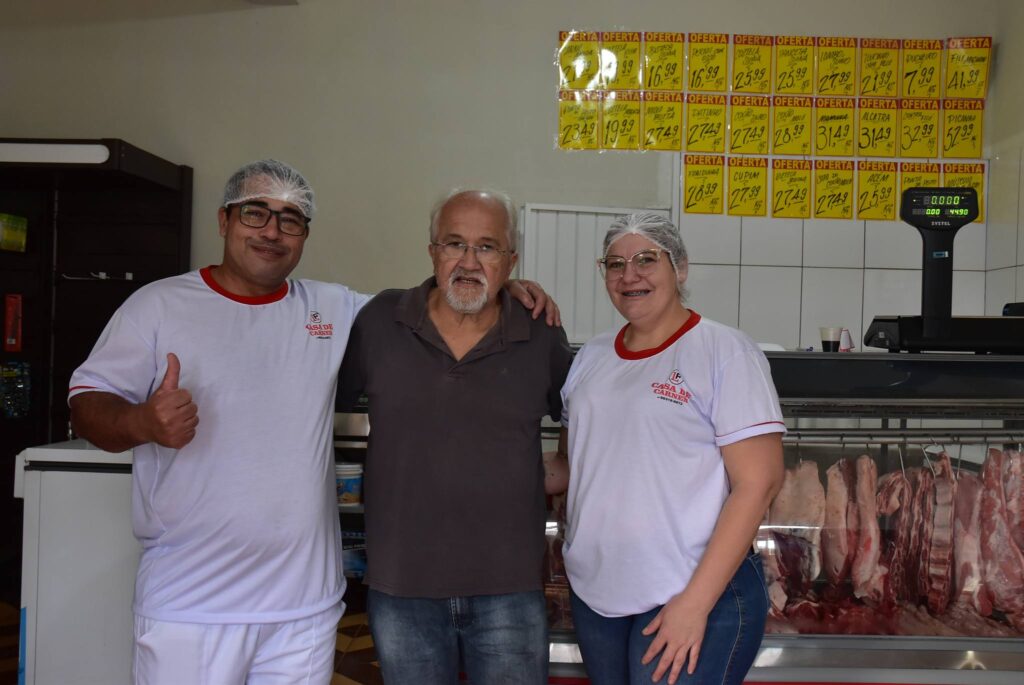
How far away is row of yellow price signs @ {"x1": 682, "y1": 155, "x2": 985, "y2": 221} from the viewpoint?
4316 mm

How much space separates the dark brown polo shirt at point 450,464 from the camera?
5.49ft

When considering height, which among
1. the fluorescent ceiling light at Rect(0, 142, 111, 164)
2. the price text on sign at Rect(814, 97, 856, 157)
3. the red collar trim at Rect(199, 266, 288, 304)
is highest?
the price text on sign at Rect(814, 97, 856, 157)

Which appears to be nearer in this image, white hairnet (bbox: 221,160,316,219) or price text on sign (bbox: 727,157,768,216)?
white hairnet (bbox: 221,160,316,219)

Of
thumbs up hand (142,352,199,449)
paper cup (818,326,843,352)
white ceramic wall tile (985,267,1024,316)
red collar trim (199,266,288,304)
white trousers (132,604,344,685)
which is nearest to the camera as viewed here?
thumbs up hand (142,352,199,449)

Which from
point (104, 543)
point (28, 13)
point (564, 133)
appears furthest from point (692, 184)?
point (28, 13)

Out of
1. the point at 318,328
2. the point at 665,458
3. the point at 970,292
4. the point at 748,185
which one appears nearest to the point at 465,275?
the point at 318,328

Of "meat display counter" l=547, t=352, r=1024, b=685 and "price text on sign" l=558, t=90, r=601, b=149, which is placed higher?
"price text on sign" l=558, t=90, r=601, b=149

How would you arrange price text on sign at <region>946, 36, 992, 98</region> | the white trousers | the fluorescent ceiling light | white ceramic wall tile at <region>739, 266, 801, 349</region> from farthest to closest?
white ceramic wall tile at <region>739, 266, 801, 349</region>
price text on sign at <region>946, 36, 992, 98</region>
the fluorescent ceiling light
the white trousers

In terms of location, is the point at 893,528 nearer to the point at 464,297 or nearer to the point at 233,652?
the point at 464,297

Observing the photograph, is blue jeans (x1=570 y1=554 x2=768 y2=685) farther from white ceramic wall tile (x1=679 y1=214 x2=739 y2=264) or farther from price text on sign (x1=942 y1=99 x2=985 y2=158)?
price text on sign (x1=942 y1=99 x2=985 y2=158)

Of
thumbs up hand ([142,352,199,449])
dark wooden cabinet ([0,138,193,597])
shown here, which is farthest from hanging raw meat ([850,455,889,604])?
dark wooden cabinet ([0,138,193,597])

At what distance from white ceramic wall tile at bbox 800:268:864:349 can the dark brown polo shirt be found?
→ 3008 mm

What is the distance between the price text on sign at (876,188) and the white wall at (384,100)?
1.24 feet

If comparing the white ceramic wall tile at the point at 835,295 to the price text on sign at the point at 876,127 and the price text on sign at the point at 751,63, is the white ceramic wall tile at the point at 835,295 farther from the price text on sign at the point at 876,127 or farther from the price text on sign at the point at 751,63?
the price text on sign at the point at 751,63
